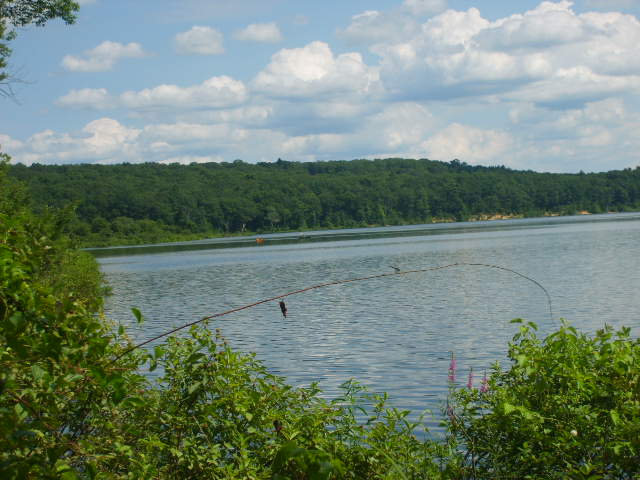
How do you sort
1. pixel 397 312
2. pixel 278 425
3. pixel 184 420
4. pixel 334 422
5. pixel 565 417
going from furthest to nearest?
pixel 397 312, pixel 334 422, pixel 184 420, pixel 278 425, pixel 565 417

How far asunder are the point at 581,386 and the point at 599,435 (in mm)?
432

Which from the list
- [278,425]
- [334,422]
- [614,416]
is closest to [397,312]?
[334,422]

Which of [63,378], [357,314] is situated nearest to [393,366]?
[357,314]

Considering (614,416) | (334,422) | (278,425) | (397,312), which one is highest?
(614,416)

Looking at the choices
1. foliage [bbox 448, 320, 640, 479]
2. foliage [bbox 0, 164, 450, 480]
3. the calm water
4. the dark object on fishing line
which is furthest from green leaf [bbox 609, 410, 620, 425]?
the calm water

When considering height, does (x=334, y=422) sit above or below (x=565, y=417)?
below

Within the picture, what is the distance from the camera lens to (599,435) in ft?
18.9

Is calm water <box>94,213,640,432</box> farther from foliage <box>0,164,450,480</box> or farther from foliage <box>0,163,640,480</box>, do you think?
foliage <box>0,164,450,480</box>

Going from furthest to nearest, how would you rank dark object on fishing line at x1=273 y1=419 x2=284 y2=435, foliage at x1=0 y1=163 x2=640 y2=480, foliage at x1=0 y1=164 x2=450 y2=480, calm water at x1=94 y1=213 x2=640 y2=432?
calm water at x1=94 y1=213 x2=640 y2=432 < dark object on fishing line at x1=273 y1=419 x2=284 y2=435 < foliage at x1=0 y1=163 x2=640 y2=480 < foliage at x1=0 y1=164 x2=450 y2=480

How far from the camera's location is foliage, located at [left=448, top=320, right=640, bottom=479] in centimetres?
555

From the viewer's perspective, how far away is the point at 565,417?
6.02 metres

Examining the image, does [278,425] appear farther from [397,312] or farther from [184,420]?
[397,312]

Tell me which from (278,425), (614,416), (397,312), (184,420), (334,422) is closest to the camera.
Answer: (614,416)

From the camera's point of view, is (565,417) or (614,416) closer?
(614,416)
